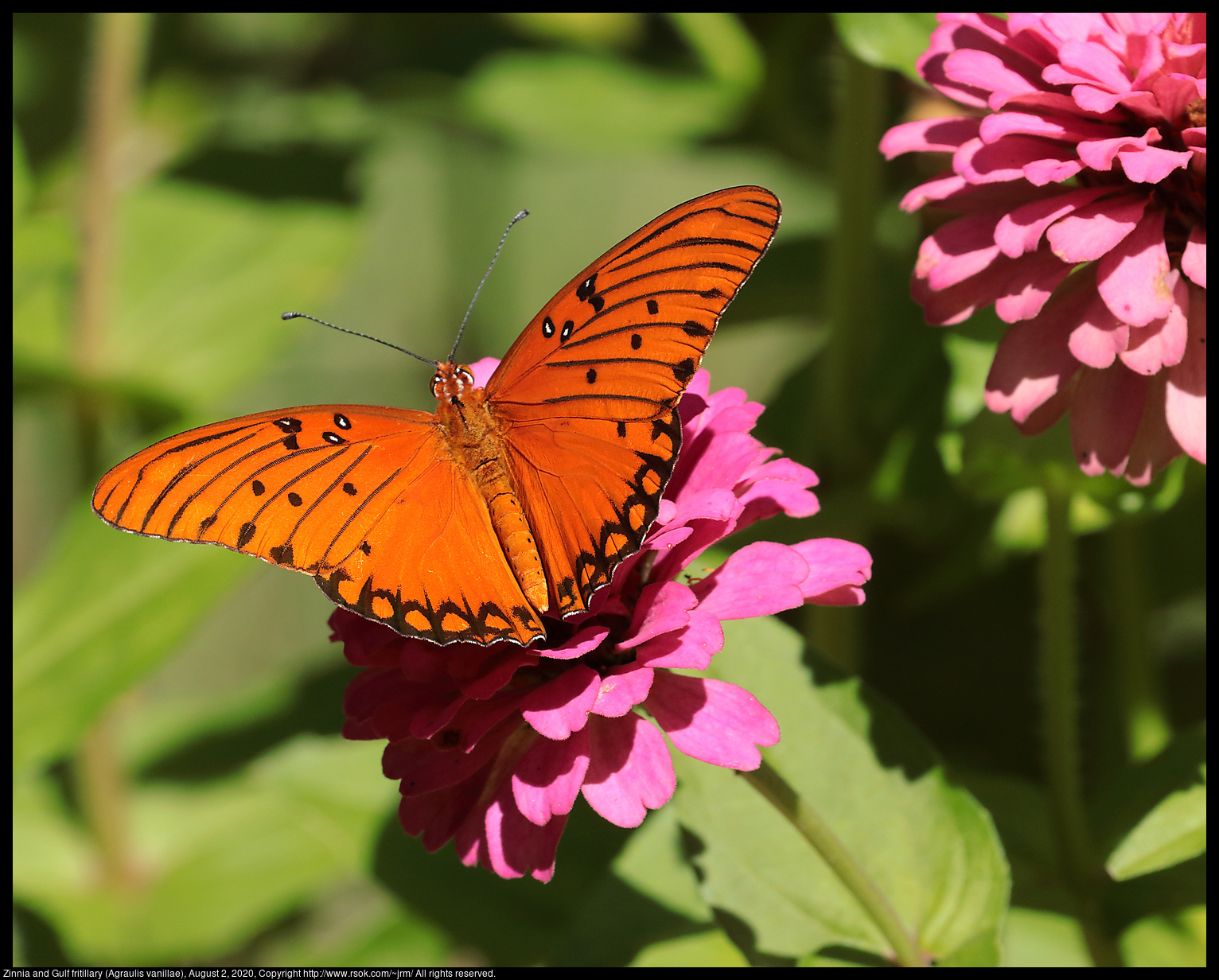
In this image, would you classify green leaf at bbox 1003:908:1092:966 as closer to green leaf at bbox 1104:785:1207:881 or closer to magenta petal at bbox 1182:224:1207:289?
green leaf at bbox 1104:785:1207:881

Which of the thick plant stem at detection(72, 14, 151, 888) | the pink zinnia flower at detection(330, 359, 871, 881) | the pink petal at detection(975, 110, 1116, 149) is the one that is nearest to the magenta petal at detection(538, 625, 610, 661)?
the pink zinnia flower at detection(330, 359, 871, 881)

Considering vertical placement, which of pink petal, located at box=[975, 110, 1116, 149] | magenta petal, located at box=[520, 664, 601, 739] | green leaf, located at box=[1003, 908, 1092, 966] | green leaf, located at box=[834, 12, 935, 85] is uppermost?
green leaf, located at box=[834, 12, 935, 85]

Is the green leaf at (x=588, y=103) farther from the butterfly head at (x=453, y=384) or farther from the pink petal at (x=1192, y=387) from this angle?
the pink petal at (x=1192, y=387)

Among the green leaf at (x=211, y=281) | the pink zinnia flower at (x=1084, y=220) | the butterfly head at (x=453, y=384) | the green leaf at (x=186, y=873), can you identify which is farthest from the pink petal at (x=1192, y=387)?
the green leaf at (x=211, y=281)

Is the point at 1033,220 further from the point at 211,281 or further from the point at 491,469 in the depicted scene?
the point at 211,281

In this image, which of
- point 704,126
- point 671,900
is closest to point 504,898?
point 671,900

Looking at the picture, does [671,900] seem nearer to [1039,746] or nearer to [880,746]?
[880,746]
